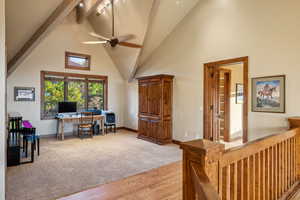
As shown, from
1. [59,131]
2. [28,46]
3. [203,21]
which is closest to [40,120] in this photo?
[59,131]

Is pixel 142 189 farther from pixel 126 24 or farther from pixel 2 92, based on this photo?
pixel 126 24

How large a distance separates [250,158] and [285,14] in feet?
11.0

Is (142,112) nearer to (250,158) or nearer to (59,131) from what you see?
(59,131)

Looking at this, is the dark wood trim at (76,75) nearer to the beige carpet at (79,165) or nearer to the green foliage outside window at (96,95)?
the green foliage outside window at (96,95)

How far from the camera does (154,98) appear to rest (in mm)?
5926

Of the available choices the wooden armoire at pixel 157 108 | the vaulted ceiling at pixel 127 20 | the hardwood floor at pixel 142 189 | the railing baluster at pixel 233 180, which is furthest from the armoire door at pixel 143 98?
the railing baluster at pixel 233 180

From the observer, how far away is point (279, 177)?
94.2 inches

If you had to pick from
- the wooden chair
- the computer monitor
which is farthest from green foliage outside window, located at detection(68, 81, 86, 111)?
the wooden chair

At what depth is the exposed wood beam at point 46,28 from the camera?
4410 mm

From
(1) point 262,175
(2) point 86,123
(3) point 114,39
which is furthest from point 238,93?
(2) point 86,123

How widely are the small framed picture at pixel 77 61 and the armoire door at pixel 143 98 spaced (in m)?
2.61

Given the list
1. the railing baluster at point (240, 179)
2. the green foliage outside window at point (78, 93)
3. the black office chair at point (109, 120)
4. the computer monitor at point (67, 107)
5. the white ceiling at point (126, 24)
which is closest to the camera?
the railing baluster at point (240, 179)

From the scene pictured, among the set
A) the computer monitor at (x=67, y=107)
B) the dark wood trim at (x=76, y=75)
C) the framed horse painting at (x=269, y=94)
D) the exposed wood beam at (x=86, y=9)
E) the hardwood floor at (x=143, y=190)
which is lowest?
the hardwood floor at (x=143, y=190)

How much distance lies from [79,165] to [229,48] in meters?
4.45
